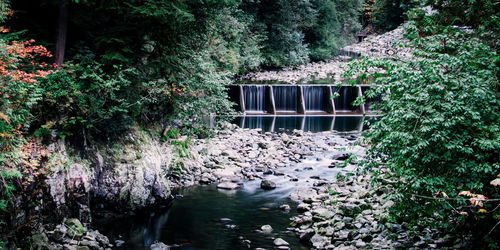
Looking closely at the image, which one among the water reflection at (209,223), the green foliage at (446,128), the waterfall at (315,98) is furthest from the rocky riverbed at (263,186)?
the waterfall at (315,98)

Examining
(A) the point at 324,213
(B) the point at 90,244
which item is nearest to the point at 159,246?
(B) the point at 90,244

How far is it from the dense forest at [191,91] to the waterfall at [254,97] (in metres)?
10.6

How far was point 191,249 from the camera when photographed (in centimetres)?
738

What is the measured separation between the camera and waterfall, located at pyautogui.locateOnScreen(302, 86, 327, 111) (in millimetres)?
25812

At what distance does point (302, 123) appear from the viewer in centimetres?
2289

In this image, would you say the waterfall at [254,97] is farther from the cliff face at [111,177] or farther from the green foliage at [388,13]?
the green foliage at [388,13]

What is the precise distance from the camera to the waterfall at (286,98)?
2545cm

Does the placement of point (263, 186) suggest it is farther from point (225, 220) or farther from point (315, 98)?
point (315, 98)

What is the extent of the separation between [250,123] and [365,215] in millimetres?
14628

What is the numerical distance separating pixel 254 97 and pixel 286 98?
2.41m

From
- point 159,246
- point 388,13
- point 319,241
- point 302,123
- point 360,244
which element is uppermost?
point 388,13

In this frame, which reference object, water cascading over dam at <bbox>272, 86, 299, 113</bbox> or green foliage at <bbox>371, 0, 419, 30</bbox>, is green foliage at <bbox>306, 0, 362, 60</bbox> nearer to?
green foliage at <bbox>371, 0, 419, 30</bbox>

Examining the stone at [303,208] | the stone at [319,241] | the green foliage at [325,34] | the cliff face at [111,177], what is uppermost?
the green foliage at [325,34]

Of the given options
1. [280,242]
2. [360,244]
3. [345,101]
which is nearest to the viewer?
[360,244]
